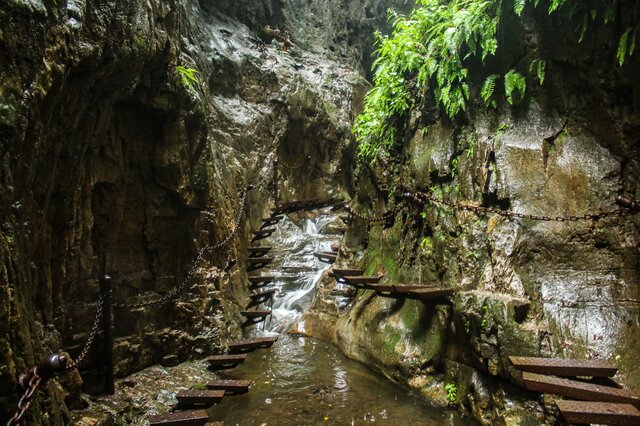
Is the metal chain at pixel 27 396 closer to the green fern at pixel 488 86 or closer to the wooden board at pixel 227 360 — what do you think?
the wooden board at pixel 227 360

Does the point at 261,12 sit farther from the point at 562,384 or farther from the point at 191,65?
the point at 562,384

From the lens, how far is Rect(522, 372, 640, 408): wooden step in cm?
369

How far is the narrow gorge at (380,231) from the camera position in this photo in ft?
13.0

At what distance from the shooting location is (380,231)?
30.8ft

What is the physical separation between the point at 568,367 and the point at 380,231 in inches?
220

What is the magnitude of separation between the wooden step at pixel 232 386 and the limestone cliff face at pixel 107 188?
187cm

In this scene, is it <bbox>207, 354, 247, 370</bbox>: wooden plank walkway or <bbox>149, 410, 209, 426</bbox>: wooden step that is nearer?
<bbox>149, 410, 209, 426</bbox>: wooden step

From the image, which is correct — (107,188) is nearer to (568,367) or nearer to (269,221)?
(568,367)

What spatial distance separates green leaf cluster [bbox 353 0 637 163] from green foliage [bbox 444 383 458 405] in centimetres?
470

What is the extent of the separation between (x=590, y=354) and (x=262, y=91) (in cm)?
1482

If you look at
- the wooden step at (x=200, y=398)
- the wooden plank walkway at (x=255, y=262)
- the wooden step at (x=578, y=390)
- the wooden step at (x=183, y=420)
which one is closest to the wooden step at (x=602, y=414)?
the wooden step at (x=578, y=390)

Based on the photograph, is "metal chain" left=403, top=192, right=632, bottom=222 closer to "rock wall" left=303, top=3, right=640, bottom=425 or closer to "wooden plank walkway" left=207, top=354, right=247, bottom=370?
"rock wall" left=303, top=3, right=640, bottom=425

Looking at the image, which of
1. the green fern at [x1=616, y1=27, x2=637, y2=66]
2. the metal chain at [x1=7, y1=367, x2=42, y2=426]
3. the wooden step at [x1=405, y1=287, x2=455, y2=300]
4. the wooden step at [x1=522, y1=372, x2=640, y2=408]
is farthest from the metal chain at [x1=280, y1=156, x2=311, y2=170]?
the metal chain at [x1=7, y1=367, x2=42, y2=426]

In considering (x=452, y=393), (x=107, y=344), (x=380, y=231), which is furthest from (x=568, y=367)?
(x=107, y=344)
